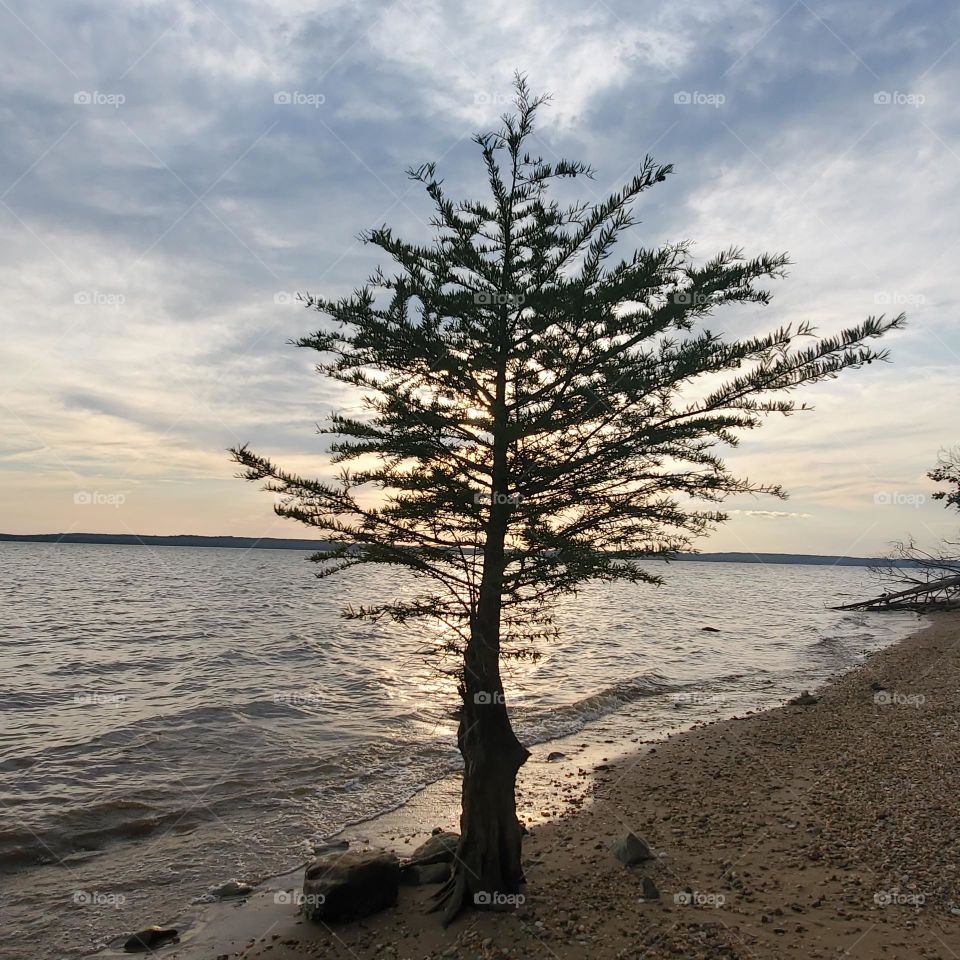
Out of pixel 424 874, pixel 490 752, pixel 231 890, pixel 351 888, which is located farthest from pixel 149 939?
pixel 490 752

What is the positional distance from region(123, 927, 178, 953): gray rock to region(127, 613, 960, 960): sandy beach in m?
0.31

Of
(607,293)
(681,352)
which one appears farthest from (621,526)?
(607,293)

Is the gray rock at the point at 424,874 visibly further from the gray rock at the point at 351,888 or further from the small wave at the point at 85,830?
the small wave at the point at 85,830

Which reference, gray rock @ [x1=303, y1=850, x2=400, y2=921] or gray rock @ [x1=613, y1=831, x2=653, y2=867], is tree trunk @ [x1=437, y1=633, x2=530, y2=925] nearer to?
gray rock @ [x1=303, y1=850, x2=400, y2=921]

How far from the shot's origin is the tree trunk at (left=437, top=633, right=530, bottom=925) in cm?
787

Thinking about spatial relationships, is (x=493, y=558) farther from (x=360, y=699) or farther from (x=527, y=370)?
(x=360, y=699)

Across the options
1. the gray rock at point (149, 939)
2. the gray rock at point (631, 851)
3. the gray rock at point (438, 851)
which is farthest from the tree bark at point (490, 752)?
the gray rock at point (149, 939)

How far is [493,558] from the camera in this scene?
7945mm

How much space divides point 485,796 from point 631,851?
269 centimetres

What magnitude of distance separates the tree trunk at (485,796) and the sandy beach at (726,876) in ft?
0.86

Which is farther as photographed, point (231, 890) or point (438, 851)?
point (231, 890)

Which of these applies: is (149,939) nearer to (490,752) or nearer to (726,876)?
(490,752)

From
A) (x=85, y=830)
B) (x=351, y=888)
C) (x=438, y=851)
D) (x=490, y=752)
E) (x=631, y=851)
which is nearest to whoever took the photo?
(x=490, y=752)

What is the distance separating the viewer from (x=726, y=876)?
27.5 feet
